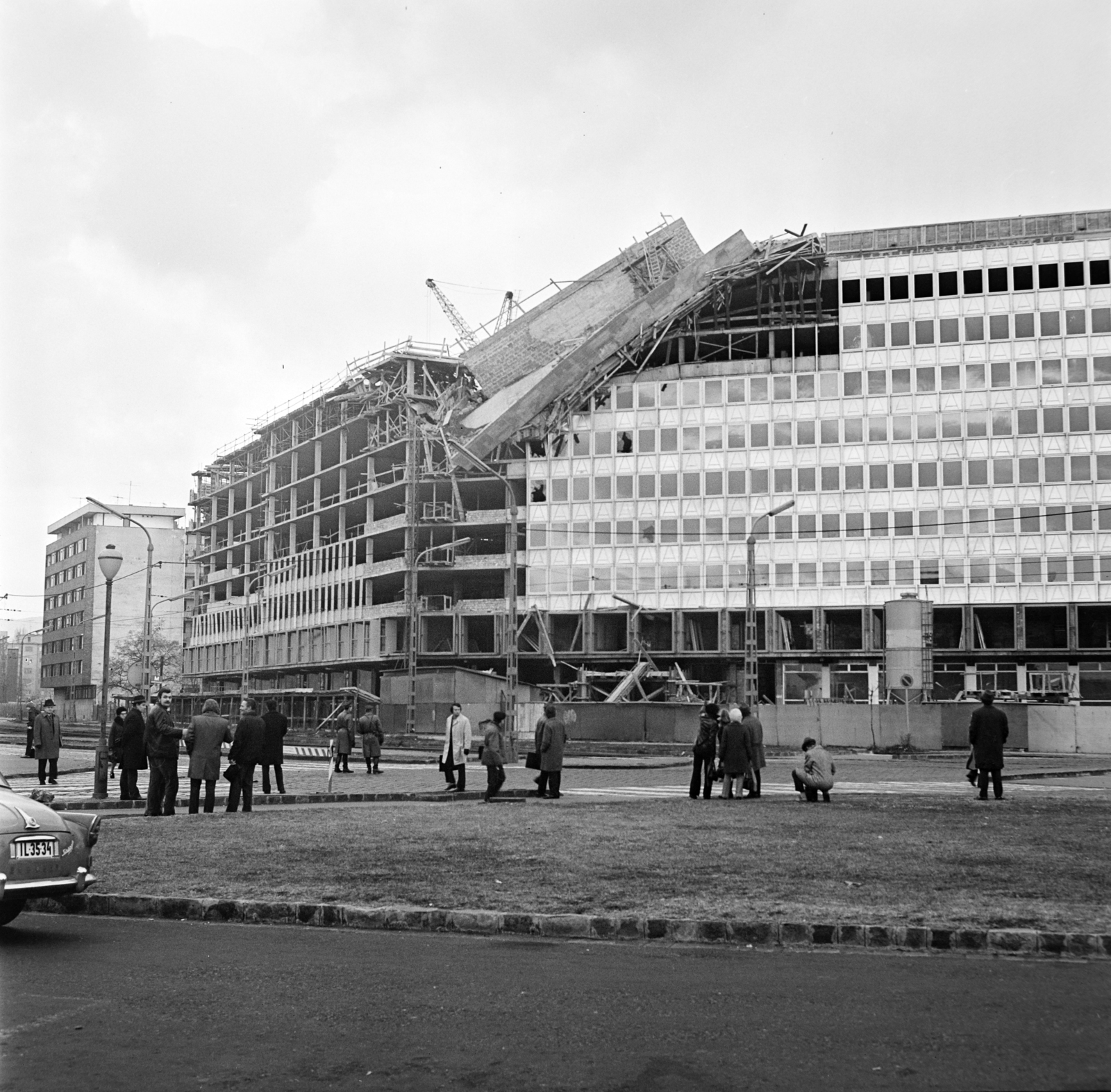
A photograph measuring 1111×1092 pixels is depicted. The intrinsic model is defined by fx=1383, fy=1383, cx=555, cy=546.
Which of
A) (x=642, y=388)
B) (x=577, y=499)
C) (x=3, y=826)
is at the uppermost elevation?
(x=642, y=388)

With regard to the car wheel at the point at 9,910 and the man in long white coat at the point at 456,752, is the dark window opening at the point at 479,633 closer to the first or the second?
the man in long white coat at the point at 456,752

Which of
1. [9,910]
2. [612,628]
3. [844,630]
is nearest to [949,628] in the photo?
[844,630]

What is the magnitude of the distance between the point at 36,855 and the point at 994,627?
70.4 metres

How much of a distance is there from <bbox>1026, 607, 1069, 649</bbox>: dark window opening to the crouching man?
5486 centimetres

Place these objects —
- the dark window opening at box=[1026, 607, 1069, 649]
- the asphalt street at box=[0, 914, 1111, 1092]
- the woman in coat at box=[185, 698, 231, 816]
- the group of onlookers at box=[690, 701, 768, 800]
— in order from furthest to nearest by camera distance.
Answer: the dark window opening at box=[1026, 607, 1069, 649]
the group of onlookers at box=[690, 701, 768, 800]
the woman in coat at box=[185, 698, 231, 816]
the asphalt street at box=[0, 914, 1111, 1092]

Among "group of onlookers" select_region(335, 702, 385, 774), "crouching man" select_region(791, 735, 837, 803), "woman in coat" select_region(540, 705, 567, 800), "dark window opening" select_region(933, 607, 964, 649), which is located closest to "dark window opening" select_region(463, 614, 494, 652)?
"dark window opening" select_region(933, 607, 964, 649)

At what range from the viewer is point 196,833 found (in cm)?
1670

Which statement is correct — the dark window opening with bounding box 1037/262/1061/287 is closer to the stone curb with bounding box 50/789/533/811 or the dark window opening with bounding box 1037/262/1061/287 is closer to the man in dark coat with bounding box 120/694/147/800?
the stone curb with bounding box 50/789/533/811

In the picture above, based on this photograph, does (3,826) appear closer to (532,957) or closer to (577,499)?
(532,957)

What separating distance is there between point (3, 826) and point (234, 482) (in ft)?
347

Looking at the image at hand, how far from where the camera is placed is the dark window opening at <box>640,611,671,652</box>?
79188 mm

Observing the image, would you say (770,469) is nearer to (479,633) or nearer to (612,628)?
(612,628)

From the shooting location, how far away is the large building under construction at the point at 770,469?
73.8 m

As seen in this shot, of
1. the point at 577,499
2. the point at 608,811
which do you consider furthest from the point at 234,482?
the point at 608,811
